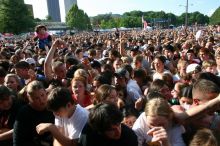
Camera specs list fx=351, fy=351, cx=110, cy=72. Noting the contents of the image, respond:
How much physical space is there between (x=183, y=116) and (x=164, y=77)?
2925mm

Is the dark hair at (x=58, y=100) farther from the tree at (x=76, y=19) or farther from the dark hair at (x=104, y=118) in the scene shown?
the tree at (x=76, y=19)

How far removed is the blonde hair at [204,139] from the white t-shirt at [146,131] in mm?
300

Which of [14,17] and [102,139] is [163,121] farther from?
[14,17]

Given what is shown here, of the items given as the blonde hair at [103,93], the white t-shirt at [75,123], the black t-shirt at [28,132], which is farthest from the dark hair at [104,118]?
the blonde hair at [103,93]

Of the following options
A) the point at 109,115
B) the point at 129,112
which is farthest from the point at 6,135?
the point at 109,115

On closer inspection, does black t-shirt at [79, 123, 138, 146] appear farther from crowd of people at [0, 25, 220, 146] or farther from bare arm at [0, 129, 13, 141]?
bare arm at [0, 129, 13, 141]

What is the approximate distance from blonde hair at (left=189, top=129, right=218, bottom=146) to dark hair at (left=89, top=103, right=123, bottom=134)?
2.14 ft

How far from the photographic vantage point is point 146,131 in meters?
3.46

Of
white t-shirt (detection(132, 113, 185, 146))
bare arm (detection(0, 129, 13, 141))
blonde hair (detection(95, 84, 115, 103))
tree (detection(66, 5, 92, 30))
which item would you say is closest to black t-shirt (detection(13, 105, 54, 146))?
bare arm (detection(0, 129, 13, 141))

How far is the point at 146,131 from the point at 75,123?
716 millimetres

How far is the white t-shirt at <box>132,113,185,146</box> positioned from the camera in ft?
10.8

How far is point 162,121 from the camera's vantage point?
3.16 meters

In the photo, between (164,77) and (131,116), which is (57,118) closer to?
(131,116)

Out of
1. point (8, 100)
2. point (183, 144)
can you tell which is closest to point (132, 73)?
point (8, 100)
